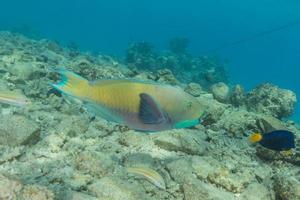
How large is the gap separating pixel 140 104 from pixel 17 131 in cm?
225

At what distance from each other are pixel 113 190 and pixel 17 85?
407 cm

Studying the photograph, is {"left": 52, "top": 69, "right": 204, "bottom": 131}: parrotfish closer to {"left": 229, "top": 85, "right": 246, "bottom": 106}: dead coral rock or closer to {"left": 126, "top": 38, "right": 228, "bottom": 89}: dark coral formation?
{"left": 229, "top": 85, "right": 246, "bottom": 106}: dead coral rock

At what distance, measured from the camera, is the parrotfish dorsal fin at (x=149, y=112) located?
8.77 ft

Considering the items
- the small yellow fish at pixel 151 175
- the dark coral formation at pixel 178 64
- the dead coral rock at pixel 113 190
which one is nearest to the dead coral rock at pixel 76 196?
the dead coral rock at pixel 113 190

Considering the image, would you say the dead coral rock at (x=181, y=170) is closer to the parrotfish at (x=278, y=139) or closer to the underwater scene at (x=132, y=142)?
→ the underwater scene at (x=132, y=142)

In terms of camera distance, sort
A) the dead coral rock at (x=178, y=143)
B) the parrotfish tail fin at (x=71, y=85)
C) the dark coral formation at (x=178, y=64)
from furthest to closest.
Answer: the dark coral formation at (x=178, y=64)
the dead coral rock at (x=178, y=143)
the parrotfish tail fin at (x=71, y=85)

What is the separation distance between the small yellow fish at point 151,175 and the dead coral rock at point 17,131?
50.6 inches

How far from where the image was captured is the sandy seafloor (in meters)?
3.79

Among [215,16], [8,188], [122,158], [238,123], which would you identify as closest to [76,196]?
[8,188]

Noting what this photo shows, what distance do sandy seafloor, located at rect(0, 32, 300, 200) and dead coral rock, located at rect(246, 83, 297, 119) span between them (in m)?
1.84

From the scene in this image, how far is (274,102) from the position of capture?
865cm

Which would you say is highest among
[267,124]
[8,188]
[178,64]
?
[178,64]

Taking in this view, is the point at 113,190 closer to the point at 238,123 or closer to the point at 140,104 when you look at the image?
the point at 140,104

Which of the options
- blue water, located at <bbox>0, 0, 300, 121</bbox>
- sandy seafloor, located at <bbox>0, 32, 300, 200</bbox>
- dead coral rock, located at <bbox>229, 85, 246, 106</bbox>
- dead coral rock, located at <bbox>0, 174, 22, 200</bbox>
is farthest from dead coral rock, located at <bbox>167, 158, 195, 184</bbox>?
blue water, located at <bbox>0, 0, 300, 121</bbox>
